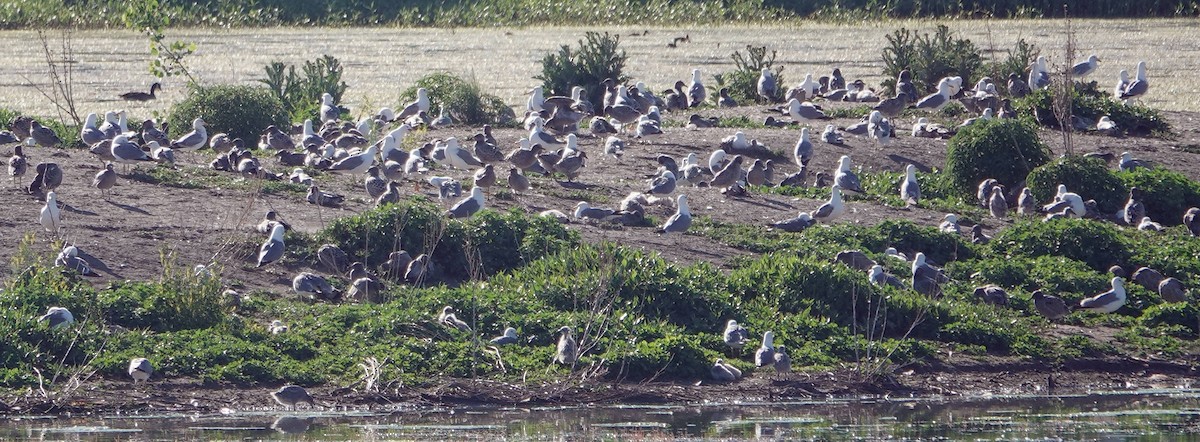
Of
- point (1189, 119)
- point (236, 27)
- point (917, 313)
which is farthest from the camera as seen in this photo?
point (236, 27)

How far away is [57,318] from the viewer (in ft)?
36.2

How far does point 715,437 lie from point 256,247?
5160mm

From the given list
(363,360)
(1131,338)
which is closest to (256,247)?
(363,360)

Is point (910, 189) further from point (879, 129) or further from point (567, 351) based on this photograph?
point (567, 351)

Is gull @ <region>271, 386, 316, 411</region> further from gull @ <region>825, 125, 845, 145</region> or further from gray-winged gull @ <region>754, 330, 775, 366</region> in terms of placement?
gull @ <region>825, 125, 845, 145</region>

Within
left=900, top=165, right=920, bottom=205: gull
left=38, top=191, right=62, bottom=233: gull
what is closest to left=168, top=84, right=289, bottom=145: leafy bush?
left=38, top=191, right=62, bottom=233: gull

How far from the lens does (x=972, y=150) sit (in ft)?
58.6

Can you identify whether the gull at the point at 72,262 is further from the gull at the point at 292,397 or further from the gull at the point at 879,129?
the gull at the point at 879,129

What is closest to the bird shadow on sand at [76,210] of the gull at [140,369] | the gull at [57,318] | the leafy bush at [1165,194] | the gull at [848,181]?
the gull at [57,318]

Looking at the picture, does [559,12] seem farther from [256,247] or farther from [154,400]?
[154,400]

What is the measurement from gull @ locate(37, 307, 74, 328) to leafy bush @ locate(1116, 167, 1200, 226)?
1066 centimetres

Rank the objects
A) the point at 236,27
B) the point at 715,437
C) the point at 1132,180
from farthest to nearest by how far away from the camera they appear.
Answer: the point at 236,27 → the point at 1132,180 → the point at 715,437

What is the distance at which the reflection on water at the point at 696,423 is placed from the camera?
9.96m

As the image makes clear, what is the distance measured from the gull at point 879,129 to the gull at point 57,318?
11253mm
